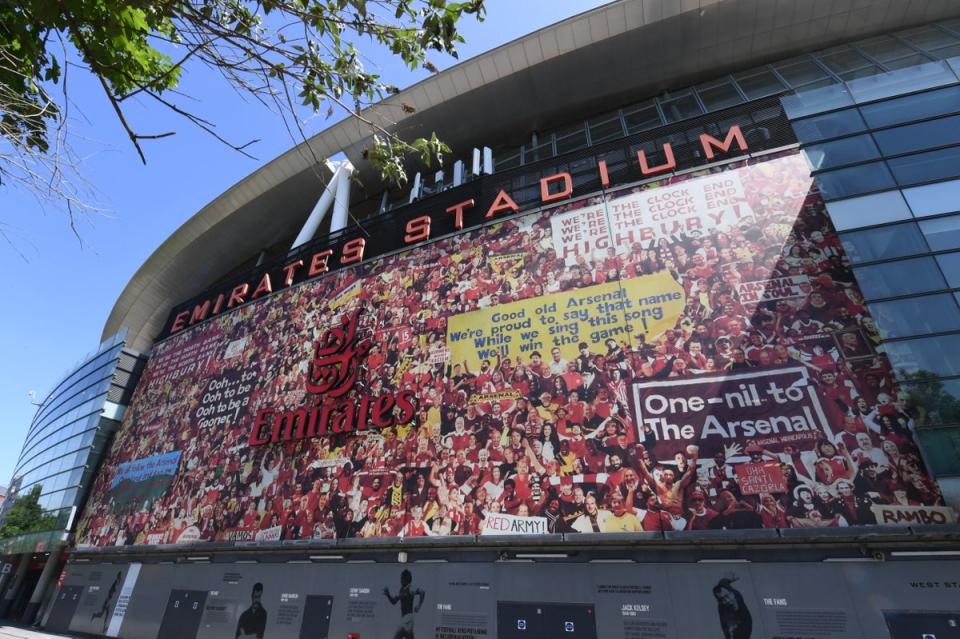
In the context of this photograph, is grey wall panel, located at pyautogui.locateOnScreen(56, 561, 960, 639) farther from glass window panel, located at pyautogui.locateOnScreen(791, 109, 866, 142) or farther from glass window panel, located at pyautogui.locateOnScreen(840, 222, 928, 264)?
glass window panel, located at pyautogui.locateOnScreen(791, 109, 866, 142)

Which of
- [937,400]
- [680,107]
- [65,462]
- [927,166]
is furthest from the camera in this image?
[65,462]

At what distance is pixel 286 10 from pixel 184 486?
56.4 feet

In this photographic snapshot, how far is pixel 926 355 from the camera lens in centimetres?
847

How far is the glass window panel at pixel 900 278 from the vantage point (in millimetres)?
9047

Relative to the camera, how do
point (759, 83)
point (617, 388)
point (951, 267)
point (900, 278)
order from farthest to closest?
point (759, 83), point (617, 388), point (900, 278), point (951, 267)

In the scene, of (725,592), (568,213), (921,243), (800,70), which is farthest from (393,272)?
(800,70)

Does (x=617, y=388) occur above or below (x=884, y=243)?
below

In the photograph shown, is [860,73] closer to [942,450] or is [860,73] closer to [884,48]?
[884,48]

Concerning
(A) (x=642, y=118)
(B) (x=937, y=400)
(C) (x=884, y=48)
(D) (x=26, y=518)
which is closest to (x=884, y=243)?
(B) (x=937, y=400)

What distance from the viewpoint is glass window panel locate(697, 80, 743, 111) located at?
59.7ft

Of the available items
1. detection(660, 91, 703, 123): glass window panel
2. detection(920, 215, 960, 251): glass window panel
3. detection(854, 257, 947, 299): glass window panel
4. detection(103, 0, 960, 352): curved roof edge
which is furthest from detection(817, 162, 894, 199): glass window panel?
detection(103, 0, 960, 352): curved roof edge

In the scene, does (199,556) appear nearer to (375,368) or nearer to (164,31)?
(375,368)

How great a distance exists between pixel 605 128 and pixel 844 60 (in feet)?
31.1

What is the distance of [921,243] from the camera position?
941 cm
